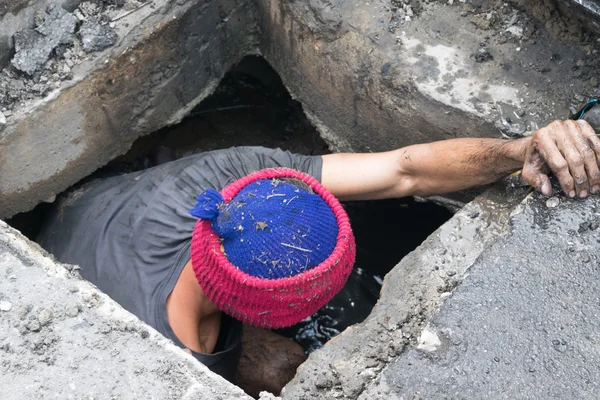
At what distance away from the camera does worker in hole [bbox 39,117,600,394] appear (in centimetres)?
185

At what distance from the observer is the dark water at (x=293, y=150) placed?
10.2 ft

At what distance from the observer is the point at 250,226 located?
184 cm

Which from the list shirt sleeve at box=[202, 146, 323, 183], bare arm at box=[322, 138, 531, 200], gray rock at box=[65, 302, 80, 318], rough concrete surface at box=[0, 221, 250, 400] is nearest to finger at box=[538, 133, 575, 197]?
bare arm at box=[322, 138, 531, 200]

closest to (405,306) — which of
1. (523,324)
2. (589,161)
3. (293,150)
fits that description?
(523,324)

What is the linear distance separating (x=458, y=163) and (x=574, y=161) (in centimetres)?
40

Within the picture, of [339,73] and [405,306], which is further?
[339,73]

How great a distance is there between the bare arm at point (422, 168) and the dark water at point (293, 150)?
78 centimetres

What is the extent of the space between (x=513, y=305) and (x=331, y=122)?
4.16 feet

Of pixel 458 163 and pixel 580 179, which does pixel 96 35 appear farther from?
pixel 580 179

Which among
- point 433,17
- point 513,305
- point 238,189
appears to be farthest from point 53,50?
point 513,305

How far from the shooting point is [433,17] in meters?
2.51

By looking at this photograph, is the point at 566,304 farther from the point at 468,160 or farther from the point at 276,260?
the point at 276,260

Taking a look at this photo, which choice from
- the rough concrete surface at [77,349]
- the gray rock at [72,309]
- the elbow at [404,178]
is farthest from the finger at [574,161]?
the gray rock at [72,309]

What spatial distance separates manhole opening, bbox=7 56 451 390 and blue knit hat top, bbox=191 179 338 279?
1.09 meters
